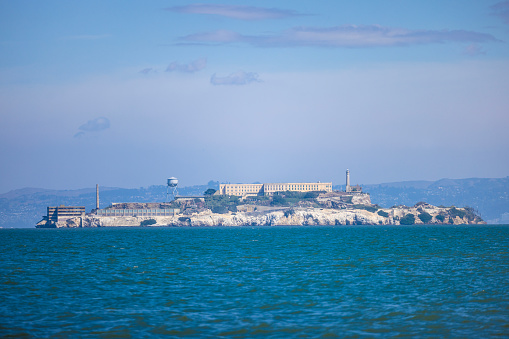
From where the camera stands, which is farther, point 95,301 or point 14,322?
point 95,301

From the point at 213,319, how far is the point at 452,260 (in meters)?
29.6

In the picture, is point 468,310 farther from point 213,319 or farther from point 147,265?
point 147,265

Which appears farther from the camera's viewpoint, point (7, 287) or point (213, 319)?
point (7, 287)

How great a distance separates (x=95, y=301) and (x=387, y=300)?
553 inches

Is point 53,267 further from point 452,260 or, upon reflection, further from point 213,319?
point 452,260

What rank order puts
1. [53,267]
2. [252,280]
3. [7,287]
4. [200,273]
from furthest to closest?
[53,267] → [200,273] → [252,280] → [7,287]

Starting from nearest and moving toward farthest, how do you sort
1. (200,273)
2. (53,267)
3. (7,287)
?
(7,287), (200,273), (53,267)

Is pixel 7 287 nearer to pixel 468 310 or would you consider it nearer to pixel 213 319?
pixel 213 319

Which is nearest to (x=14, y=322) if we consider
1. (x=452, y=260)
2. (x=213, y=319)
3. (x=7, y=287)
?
(x=213, y=319)

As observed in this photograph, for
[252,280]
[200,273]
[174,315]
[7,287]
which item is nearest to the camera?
[174,315]

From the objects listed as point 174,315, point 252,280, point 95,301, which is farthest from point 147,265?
point 174,315

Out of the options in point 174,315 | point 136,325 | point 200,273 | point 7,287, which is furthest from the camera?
point 200,273

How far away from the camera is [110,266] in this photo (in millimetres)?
47875

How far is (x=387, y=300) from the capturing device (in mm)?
30281
